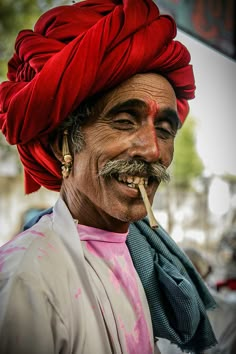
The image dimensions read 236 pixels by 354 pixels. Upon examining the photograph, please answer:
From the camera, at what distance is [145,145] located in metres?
0.91

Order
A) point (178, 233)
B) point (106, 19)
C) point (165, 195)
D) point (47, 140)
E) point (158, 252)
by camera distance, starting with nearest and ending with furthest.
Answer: point (106, 19), point (47, 140), point (158, 252), point (165, 195), point (178, 233)

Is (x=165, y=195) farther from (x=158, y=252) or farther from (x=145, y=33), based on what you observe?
(x=145, y=33)

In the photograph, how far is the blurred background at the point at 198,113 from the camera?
1062 mm

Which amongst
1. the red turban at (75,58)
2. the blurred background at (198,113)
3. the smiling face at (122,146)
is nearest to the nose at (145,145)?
the smiling face at (122,146)

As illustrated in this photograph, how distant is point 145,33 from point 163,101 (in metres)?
0.16

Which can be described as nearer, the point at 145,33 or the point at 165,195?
the point at 145,33

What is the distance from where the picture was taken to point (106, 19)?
87cm

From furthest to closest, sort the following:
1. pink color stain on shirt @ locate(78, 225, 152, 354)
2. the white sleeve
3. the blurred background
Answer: the blurred background
pink color stain on shirt @ locate(78, 225, 152, 354)
the white sleeve

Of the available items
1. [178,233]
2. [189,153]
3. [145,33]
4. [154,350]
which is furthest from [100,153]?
[178,233]

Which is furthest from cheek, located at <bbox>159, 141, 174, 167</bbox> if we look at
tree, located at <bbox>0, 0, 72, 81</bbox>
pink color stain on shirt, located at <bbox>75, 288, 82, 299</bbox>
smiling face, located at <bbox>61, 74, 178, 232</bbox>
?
tree, located at <bbox>0, 0, 72, 81</bbox>

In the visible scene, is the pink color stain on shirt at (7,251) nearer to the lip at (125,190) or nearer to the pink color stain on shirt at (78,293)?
the pink color stain on shirt at (78,293)

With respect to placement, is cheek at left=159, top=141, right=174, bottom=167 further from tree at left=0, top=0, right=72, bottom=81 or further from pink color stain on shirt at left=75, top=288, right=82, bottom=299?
tree at left=0, top=0, right=72, bottom=81

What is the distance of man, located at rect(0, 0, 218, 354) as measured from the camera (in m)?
0.82

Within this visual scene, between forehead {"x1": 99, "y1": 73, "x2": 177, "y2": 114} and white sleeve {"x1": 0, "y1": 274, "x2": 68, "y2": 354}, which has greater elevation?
forehead {"x1": 99, "y1": 73, "x2": 177, "y2": 114}
